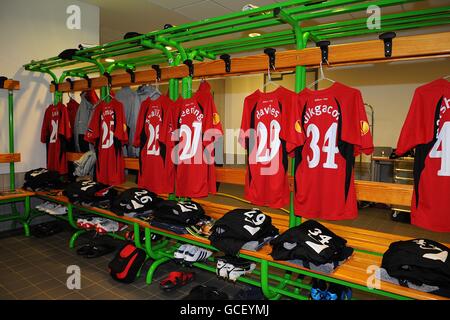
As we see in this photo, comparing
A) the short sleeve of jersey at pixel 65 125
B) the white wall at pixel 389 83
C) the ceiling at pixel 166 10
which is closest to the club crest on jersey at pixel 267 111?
the ceiling at pixel 166 10

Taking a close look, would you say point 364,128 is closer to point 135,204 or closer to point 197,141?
point 197,141

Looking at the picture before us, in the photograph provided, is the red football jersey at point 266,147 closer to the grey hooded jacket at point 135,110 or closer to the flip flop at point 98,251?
the grey hooded jacket at point 135,110

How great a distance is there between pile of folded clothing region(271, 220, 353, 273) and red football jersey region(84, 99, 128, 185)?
81.6 inches

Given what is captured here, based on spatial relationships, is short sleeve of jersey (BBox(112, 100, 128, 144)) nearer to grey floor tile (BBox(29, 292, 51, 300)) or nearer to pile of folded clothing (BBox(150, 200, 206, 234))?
pile of folded clothing (BBox(150, 200, 206, 234))

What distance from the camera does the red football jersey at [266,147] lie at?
2264mm

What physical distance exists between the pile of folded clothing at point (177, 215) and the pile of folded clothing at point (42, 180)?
201 cm

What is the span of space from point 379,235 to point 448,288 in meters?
0.59

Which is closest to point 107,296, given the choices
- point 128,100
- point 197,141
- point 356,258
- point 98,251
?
point 98,251

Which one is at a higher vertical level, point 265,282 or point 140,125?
point 140,125

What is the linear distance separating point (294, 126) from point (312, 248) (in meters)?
0.81

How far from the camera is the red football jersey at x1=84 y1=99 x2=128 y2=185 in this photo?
330 centimetres

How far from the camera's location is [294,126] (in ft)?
6.93

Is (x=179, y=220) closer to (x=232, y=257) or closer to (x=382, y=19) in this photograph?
(x=232, y=257)

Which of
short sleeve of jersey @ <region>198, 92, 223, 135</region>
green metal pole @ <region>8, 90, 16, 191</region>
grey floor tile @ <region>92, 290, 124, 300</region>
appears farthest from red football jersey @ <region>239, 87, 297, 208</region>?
green metal pole @ <region>8, 90, 16, 191</region>
